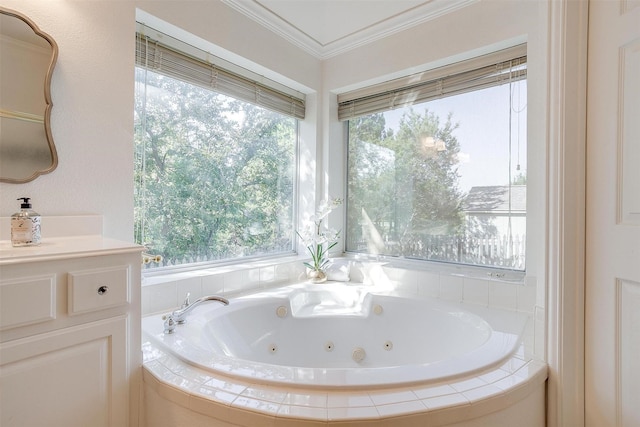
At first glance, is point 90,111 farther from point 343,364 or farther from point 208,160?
point 343,364

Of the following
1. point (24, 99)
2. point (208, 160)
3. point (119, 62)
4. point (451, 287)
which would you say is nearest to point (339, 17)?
point (208, 160)

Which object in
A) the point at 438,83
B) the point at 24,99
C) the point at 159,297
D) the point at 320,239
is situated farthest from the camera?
the point at 320,239

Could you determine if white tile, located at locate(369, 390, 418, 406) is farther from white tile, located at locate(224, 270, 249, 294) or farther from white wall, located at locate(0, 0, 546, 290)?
white tile, located at locate(224, 270, 249, 294)

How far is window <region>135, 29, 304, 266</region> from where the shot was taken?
179 centimetres

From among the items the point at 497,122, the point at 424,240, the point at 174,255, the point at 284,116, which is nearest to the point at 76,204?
the point at 174,255

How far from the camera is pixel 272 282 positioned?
2236mm

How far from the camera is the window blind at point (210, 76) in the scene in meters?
1.71

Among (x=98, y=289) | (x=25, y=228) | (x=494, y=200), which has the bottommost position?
(x=98, y=289)

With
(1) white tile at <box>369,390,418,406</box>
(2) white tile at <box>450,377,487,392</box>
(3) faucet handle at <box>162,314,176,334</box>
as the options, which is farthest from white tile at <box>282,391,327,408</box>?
(3) faucet handle at <box>162,314,176,334</box>

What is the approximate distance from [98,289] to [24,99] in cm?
85

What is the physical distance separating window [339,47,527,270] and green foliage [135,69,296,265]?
0.66m

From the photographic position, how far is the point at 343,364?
2020mm

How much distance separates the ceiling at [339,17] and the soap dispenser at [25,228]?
1620 mm

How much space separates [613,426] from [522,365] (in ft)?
0.98
